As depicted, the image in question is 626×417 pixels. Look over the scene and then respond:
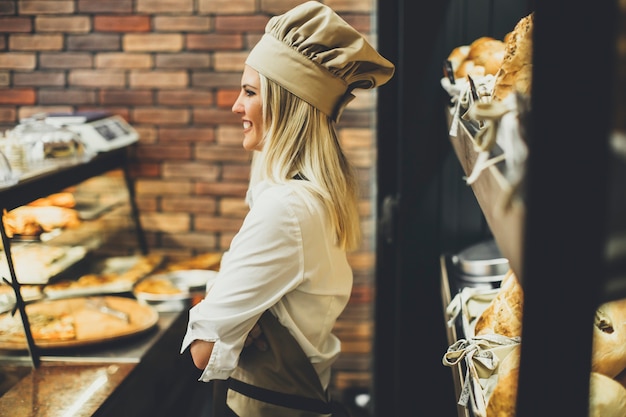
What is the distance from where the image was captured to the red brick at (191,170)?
11.4 ft

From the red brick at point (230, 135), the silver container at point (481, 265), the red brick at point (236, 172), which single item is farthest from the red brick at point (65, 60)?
the silver container at point (481, 265)

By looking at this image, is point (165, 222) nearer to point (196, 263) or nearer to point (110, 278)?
point (196, 263)

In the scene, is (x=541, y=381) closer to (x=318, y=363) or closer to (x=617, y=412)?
(x=617, y=412)

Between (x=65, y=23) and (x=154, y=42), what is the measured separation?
0.43 metres

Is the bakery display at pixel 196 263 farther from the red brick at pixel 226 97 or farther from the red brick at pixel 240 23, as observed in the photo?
the red brick at pixel 240 23

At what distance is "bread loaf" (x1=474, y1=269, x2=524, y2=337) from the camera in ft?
4.48

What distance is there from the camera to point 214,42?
3357 mm

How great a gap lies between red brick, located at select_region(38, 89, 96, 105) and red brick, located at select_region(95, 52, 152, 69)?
0.16m

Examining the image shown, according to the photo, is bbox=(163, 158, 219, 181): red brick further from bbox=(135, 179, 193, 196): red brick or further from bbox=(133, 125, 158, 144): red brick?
bbox=(133, 125, 158, 144): red brick

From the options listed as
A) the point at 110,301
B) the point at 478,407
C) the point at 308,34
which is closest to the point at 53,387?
the point at 110,301

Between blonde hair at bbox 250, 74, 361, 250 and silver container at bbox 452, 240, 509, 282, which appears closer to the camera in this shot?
blonde hair at bbox 250, 74, 361, 250

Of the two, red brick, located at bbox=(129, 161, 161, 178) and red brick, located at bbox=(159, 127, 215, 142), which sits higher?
red brick, located at bbox=(159, 127, 215, 142)

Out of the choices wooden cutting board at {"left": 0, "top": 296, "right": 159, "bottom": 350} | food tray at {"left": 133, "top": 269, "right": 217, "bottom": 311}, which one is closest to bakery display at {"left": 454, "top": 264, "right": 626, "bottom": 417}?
wooden cutting board at {"left": 0, "top": 296, "right": 159, "bottom": 350}

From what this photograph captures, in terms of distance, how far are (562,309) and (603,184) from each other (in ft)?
0.40
